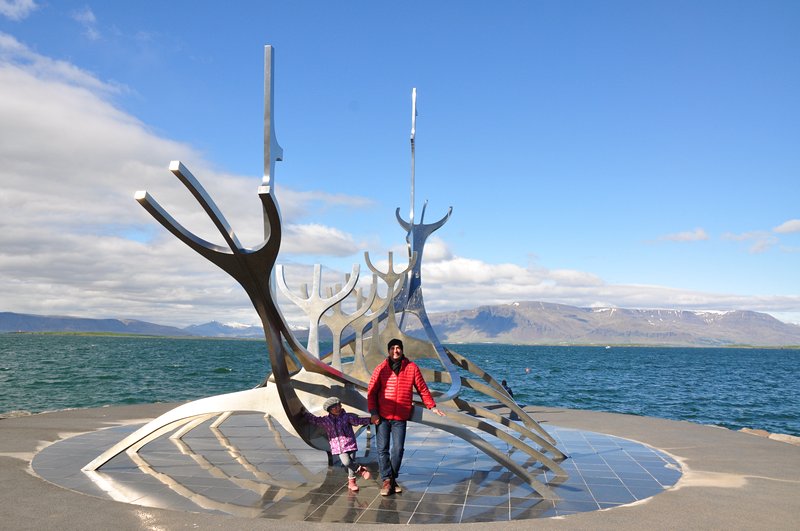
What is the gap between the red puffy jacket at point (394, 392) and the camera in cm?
859

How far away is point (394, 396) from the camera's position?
8594mm

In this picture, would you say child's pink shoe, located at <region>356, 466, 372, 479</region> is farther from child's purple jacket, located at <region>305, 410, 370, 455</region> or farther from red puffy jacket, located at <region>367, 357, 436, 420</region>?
red puffy jacket, located at <region>367, 357, 436, 420</region>

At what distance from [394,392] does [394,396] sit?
5cm

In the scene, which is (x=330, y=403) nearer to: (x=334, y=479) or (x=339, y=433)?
(x=339, y=433)

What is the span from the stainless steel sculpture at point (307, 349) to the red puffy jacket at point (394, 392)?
1.16 meters

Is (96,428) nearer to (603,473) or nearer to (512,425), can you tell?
(512,425)

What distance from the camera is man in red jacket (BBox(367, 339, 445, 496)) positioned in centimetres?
859

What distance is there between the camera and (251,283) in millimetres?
8414

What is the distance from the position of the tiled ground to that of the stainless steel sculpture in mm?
422

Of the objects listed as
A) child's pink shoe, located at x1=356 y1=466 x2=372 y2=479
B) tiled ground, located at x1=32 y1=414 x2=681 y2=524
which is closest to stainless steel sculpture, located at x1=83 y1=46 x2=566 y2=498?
tiled ground, located at x1=32 y1=414 x2=681 y2=524

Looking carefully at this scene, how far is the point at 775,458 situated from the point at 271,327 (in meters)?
9.64

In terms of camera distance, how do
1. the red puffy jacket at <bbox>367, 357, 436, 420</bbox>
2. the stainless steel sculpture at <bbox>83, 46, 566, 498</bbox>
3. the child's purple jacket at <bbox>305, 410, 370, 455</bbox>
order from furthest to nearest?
the child's purple jacket at <bbox>305, 410, 370, 455</bbox>, the red puffy jacket at <bbox>367, 357, 436, 420</bbox>, the stainless steel sculpture at <bbox>83, 46, 566, 498</bbox>

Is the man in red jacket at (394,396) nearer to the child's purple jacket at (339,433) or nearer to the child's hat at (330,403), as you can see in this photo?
the child's purple jacket at (339,433)

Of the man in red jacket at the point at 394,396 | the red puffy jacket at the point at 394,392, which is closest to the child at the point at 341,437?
the man in red jacket at the point at 394,396
